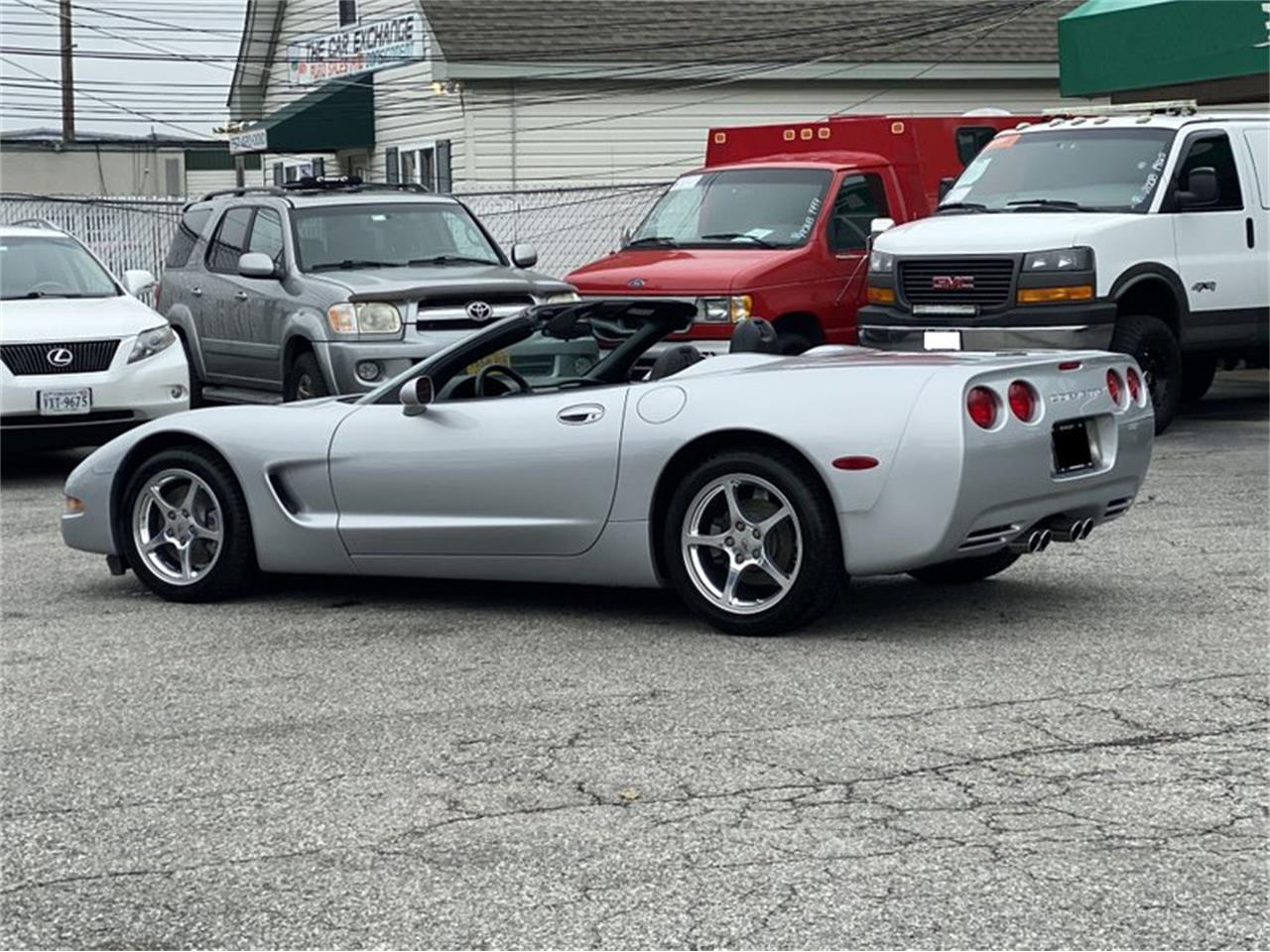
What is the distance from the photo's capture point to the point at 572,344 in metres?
8.53

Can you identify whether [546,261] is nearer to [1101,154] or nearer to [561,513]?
[1101,154]

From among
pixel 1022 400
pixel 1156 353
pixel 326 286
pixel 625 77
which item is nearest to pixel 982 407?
pixel 1022 400

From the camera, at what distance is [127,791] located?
5809 mm

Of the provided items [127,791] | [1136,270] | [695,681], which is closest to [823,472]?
[695,681]

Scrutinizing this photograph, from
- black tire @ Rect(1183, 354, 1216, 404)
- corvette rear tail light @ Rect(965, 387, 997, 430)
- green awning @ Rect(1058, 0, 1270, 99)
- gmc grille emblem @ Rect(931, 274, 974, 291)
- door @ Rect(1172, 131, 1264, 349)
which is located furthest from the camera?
green awning @ Rect(1058, 0, 1270, 99)

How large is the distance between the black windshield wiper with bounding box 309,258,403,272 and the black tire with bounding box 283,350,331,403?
73cm

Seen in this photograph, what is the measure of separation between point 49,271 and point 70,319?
3.75 ft

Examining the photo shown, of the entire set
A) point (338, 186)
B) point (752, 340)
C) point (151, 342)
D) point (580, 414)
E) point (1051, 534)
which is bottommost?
point (1051, 534)

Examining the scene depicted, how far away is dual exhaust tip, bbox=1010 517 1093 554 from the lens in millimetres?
7754

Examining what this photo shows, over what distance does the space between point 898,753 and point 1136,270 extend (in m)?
8.87

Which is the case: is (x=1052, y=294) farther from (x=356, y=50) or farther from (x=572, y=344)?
(x=356, y=50)

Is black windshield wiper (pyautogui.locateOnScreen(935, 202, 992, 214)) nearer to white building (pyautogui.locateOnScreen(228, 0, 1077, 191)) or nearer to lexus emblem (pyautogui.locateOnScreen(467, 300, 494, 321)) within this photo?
lexus emblem (pyautogui.locateOnScreen(467, 300, 494, 321))

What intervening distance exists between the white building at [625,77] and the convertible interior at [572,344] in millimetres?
19917

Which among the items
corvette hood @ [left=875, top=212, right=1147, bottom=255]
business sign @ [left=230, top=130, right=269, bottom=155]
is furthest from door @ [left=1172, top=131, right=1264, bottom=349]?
business sign @ [left=230, top=130, right=269, bottom=155]
